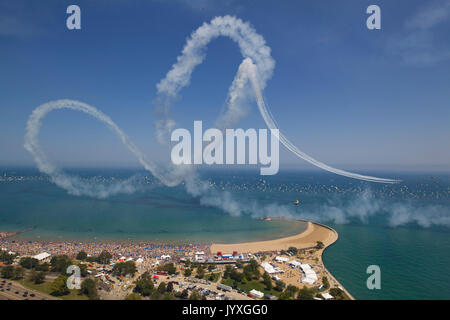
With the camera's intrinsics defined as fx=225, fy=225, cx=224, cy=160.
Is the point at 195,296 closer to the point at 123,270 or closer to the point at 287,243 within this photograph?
the point at 123,270

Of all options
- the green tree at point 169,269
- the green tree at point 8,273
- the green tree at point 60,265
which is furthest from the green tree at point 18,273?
the green tree at point 169,269

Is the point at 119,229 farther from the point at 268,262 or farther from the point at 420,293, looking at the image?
the point at 420,293

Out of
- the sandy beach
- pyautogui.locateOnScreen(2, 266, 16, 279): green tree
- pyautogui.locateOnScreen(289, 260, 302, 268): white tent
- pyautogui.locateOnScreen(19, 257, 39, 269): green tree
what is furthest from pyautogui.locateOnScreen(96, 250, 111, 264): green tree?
pyautogui.locateOnScreen(289, 260, 302, 268): white tent

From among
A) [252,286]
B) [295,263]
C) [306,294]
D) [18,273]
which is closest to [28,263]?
[18,273]

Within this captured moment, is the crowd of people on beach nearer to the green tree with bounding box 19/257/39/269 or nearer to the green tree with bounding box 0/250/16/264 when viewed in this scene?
the green tree with bounding box 0/250/16/264

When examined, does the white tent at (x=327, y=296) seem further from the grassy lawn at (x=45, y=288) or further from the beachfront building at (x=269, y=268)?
the grassy lawn at (x=45, y=288)
